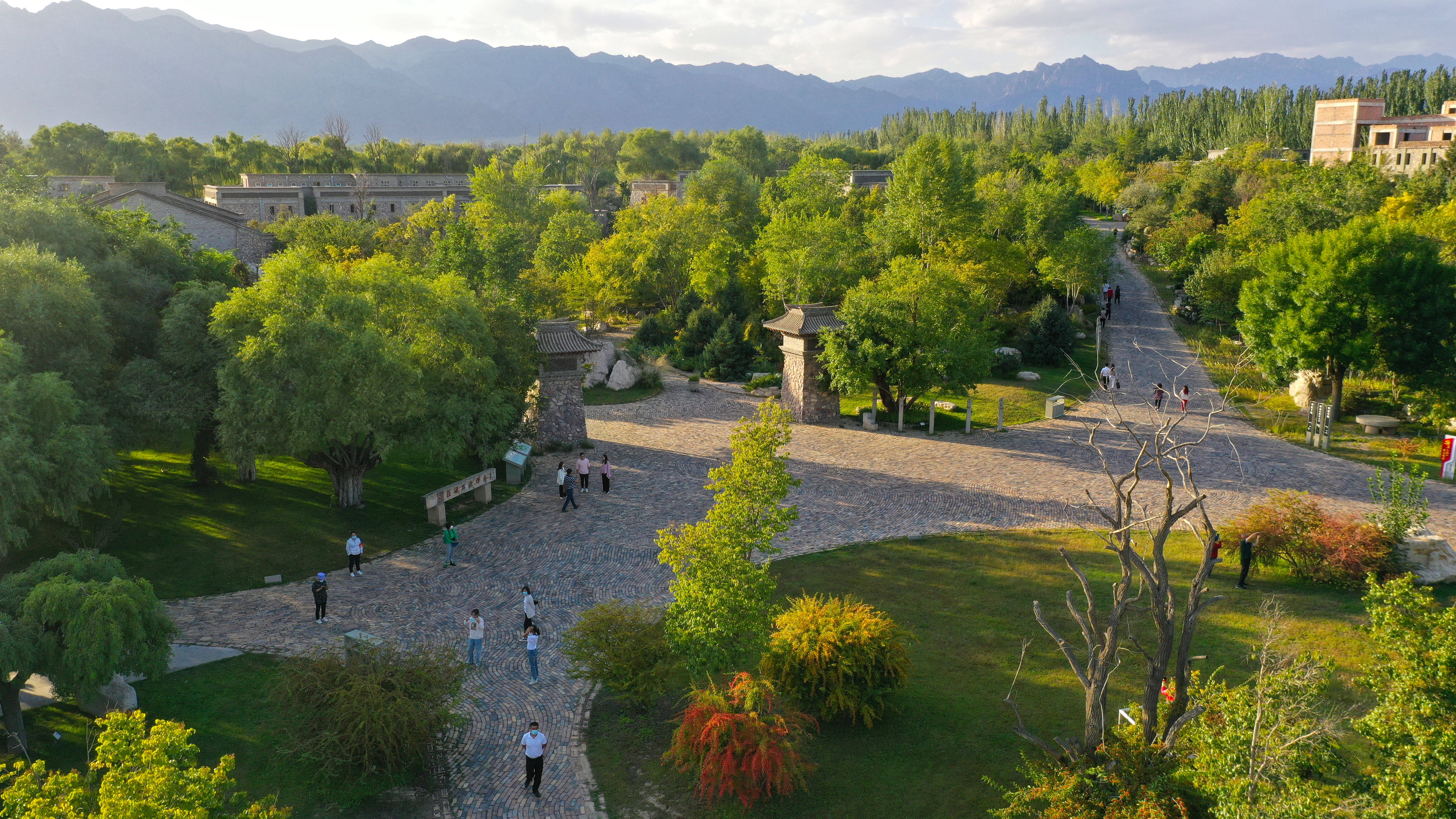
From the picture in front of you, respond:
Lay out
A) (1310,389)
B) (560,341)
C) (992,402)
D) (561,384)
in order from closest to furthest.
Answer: (560,341), (561,384), (1310,389), (992,402)

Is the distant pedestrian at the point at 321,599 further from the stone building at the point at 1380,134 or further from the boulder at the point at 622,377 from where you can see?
the stone building at the point at 1380,134

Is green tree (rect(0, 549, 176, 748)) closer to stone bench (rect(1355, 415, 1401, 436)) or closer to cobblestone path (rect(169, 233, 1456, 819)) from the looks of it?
cobblestone path (rect(169, 233, 1456, 819))

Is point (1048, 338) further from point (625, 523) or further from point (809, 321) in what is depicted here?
point (625, 523)

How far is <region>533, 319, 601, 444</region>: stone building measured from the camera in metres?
29.3

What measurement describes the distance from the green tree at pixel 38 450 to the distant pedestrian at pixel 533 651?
8623 millimetres

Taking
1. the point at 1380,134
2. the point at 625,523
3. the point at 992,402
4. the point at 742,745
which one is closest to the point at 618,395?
the point at 992,402

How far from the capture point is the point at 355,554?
66.2 feet

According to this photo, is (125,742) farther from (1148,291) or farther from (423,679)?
(1148,291)

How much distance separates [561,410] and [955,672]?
17550mm

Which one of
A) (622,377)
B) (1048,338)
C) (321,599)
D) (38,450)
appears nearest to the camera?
(38,450)

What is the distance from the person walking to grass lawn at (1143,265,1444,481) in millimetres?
18818

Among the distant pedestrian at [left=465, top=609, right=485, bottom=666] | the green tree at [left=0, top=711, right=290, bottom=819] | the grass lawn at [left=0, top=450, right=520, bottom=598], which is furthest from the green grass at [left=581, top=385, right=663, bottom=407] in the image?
the green tree at [left=0, top=711, right=290, bottom=819]

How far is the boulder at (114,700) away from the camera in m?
→ 14.3

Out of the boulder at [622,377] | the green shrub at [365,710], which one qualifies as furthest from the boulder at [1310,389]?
the green shrub at [365,710]
